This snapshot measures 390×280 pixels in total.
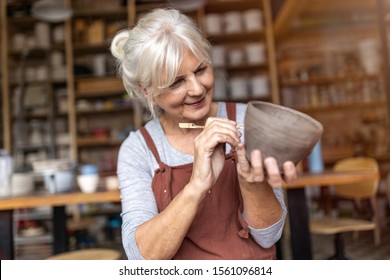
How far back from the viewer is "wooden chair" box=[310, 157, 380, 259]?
7.63 ft

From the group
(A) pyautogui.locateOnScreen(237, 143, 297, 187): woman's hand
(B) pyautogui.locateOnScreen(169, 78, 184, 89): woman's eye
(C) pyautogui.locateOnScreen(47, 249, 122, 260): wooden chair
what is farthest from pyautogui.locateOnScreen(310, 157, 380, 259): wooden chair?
(A) pyautogui.locateOnScreen(237, 143, 297, 187): woman's hand

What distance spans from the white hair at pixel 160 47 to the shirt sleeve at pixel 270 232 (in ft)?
1.39

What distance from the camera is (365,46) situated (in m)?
5.11

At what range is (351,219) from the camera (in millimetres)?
2627

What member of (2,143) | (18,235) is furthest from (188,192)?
(2,143)

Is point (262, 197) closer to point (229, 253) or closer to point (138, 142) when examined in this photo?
point (229, 253)

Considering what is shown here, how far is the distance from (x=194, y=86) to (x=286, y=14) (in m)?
3.91

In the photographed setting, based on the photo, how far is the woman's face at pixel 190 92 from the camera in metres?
1.01

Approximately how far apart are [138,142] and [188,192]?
0.36 meters

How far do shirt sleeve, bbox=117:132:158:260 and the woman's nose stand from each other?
0.23 m

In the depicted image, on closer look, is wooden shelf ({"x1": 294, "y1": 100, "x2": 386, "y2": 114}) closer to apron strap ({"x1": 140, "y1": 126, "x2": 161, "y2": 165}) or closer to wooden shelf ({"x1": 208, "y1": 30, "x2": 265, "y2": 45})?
wooden shelf ({"x1": 208, "y1": 30, "x2": 265, "y2": 45})

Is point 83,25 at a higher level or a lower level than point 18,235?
higher

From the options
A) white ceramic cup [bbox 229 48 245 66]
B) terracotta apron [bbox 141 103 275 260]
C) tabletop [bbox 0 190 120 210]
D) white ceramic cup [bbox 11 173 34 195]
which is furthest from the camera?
white ceramic cup [bbox 229 48 245 66]

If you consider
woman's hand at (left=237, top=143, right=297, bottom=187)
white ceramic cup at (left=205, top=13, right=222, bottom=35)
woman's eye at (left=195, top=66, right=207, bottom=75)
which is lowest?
woman's hand at (left=237, top=143, right=297, bottom=187)
